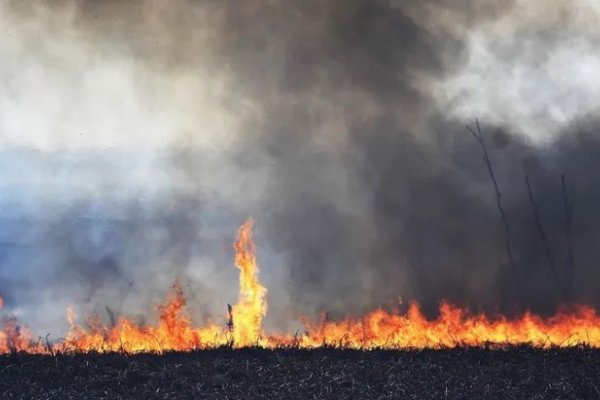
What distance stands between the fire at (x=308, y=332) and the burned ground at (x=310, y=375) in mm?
798

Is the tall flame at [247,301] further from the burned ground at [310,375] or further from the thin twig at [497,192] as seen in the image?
the thin twig at [497,192]

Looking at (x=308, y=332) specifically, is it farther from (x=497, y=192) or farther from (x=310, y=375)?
(x=497, y=192)

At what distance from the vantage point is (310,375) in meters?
12.8

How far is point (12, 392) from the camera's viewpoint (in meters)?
12.2

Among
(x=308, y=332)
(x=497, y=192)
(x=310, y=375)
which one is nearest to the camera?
(x=310, y=375)

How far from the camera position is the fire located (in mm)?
15109

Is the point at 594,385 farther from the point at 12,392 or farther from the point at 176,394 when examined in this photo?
the point at 12,392

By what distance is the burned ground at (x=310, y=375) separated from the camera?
12.1m

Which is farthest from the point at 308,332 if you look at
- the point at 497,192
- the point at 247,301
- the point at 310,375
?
the point at 497,192

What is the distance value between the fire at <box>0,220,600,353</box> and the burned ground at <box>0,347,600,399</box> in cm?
80

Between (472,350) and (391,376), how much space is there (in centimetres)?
228

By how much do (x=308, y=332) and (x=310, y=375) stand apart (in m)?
3.83

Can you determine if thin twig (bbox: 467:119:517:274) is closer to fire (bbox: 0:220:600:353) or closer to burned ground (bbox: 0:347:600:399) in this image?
fire (bbox: 0:220:600:353)

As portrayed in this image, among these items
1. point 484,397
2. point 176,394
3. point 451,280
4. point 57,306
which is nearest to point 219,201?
point 57,306
